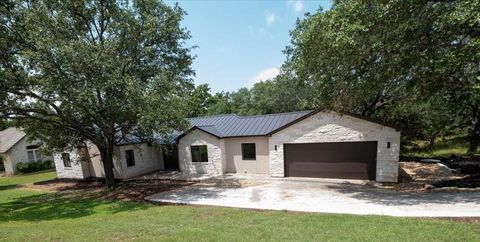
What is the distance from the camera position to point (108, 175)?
53.5ft

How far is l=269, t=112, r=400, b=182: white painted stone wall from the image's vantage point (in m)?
14.1

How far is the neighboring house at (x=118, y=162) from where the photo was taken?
781 inches

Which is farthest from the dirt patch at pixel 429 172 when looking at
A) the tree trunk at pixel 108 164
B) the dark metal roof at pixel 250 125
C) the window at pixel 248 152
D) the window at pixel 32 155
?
the window at pixel 32 155

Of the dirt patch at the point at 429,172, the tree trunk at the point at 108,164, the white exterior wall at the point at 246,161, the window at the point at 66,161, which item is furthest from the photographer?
the window at the point at 66,161

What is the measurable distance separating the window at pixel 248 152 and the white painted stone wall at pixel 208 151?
147 centimetres

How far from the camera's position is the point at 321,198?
11711mm

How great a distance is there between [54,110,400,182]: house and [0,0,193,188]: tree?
3.87 m

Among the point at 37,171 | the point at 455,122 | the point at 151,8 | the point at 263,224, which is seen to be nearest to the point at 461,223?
the point at 263,224

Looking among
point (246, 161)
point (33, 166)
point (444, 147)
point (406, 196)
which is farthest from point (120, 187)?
point (444, 147)

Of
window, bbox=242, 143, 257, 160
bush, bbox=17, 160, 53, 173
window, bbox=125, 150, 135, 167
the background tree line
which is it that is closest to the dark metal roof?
window, bbox=242, 143, 257, 160

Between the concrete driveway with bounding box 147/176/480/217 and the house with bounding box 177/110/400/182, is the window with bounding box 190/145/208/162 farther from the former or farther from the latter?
the concrete driveway with bounding box 147/176/480/217

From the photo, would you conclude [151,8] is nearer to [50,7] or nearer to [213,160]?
[50,7]

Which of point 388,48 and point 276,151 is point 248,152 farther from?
point 388,48

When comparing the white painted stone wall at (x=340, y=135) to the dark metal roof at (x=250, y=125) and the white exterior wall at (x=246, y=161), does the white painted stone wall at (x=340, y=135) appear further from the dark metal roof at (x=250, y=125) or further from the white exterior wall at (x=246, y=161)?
the dark metal roof at (x=250, y=125)
